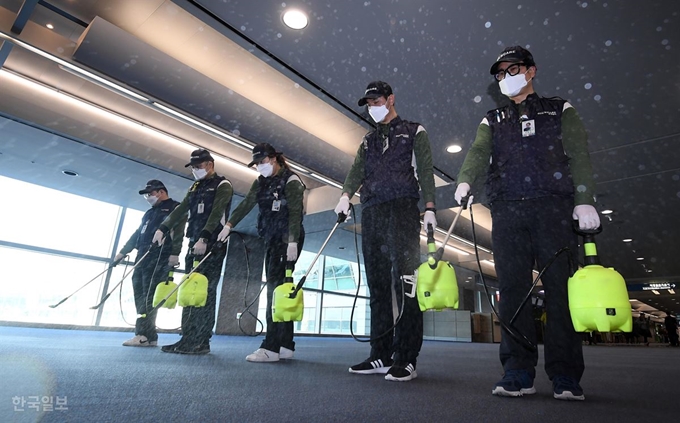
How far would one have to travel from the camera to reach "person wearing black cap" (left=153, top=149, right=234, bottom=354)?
2.81 meters

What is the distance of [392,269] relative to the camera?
216 centimetres

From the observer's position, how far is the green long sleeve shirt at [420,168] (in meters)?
2.13

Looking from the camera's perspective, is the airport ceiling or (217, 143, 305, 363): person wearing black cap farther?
the airport ceiling

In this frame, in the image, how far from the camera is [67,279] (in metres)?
8.02

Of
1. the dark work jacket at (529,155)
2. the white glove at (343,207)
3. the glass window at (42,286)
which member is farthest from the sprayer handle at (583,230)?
the glass window at (42,286)

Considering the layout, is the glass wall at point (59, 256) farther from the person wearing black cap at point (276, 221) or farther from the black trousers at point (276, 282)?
the person wearing black cap at point (276, 221)

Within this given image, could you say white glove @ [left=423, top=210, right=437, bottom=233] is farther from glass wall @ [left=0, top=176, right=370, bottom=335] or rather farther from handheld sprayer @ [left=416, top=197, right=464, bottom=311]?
Answer: glass wall @ [left=0, top=176, right=370, bottom=335]

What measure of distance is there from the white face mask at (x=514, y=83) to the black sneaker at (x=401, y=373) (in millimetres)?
1507

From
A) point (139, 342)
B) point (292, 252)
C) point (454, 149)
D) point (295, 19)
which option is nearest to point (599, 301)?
point (292, 252)

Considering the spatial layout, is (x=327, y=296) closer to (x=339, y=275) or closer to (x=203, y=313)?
(x=339, y=275)

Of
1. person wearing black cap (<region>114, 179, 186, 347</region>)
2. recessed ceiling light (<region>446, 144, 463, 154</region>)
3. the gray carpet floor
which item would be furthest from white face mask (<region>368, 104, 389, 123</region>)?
recessed ceiling light (<region>446, 144, 463, 154</region>)

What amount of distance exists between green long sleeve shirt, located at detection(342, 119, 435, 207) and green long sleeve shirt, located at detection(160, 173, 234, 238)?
1.15 m

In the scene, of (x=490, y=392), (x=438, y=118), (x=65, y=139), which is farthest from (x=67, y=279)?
(x=490, y=392)

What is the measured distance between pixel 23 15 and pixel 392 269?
4308mm
